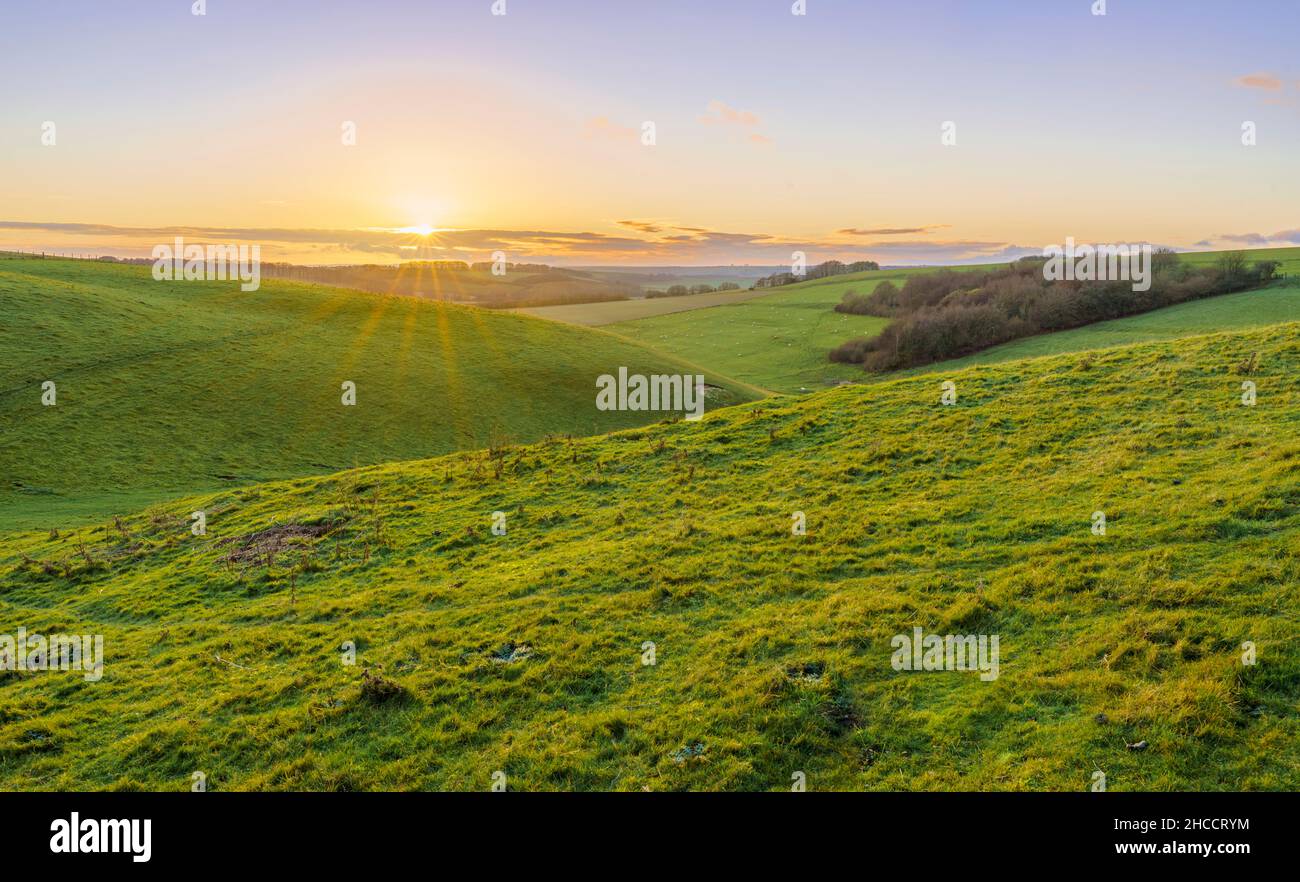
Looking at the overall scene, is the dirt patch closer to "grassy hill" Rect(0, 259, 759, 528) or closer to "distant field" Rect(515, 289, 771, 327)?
"grassy hill" Rect(0, 259, 759, 528)

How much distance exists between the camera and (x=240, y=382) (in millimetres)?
48062

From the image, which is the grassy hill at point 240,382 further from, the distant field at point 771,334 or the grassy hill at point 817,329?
the grassy hill at point 817,329

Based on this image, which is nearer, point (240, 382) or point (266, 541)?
point (266, 541)

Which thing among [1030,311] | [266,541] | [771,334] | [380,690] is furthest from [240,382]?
[1030,311]

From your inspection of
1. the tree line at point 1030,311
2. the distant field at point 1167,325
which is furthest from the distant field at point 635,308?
the distant field at point 1167,325

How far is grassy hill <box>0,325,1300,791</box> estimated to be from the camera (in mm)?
8820

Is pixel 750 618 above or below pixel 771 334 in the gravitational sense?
below

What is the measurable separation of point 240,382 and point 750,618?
47.4 metres

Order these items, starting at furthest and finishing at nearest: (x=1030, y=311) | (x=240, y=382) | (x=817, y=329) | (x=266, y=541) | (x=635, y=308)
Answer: (x=635, y=308), (x=817, y=329), (x=1030, y=311), (x=240, y=382), (x=266, y=541)

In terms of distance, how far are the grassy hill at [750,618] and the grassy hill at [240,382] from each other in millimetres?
15564

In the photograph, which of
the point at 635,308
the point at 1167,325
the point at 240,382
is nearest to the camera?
the point at 240,382

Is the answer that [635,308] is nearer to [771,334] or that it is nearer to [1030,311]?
[771,334]

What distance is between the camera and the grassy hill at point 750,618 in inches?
347

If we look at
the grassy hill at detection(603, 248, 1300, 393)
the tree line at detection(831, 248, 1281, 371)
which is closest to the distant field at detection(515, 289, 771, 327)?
the grassy hill at detection(603, 248, 1300, 393)
